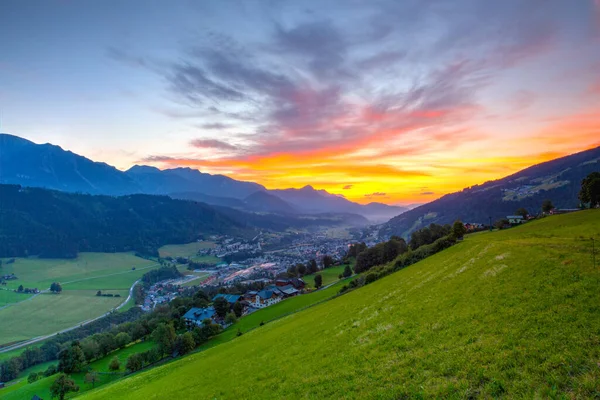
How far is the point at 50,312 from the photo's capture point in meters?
154

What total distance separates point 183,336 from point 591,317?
2767 inches

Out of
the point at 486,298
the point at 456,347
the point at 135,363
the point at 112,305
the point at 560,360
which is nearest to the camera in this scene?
the point at 560,360

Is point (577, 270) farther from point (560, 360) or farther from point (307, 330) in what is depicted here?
point (307, 330)

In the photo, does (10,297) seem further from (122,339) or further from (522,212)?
(522,212)

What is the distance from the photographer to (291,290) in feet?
364

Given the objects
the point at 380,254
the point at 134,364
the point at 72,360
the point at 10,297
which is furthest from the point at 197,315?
the point at 10,297

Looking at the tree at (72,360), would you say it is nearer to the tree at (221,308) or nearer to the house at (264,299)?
the tree at (221,308)

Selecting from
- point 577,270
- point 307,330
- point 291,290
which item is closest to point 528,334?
point 577,270

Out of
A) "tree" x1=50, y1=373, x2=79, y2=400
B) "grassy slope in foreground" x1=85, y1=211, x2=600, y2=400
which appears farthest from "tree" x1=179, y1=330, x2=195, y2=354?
"grassy slope in foreground" x1=85, y1=211, x2=600, y2=400

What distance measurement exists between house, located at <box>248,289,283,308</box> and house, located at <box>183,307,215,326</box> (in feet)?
52.1

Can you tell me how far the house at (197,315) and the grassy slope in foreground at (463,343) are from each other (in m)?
68.2

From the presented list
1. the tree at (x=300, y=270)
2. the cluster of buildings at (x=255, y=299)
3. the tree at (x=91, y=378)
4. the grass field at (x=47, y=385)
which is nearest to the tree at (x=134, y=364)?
the grass field at (x=47, y=385)

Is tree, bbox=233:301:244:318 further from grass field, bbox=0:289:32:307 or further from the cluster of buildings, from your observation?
grass field, bbox=0:289:32:307

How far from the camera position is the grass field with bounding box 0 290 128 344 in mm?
134875
